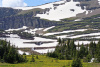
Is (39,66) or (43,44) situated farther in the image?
(43,44)

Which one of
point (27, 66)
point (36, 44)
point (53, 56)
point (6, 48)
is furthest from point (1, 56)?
point (36, 44)

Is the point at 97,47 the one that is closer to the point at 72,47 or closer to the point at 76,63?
the point at 72,47

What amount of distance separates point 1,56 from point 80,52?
122 ft

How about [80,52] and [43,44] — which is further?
[43,44]

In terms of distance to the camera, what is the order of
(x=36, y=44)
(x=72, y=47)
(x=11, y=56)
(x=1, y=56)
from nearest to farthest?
(x=11, y=56) → (x=1, y=56) → (x=72, y=47) → (x=36, y=44)

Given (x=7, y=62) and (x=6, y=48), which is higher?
(x=6, y=48)

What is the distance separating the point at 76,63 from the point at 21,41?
149 metres

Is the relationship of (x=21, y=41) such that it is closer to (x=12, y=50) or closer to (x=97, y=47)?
(x=97, y=47)

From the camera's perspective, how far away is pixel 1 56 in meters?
65.1

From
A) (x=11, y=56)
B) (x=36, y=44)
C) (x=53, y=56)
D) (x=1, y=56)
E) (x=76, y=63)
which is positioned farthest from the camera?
(x=36, y=44)

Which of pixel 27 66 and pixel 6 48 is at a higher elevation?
pixel 6 48

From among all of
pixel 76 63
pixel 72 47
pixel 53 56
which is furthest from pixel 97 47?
pixel 76 63

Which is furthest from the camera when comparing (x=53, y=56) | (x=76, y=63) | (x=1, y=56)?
(x=53, y=56)

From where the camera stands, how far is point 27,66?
51.9 m
